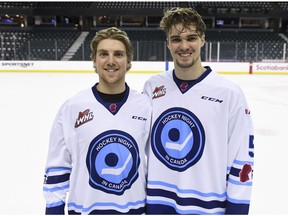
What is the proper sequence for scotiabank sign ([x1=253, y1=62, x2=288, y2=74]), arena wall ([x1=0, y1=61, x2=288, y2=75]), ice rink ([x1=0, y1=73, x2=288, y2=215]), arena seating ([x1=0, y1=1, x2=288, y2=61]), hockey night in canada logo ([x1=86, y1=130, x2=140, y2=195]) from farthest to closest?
arena seating ([x1=0, y1=1, x2=288, y2=61])
arena wall ([x1=0, y1=61, x2=288, y2=75])
scotiabank sign ([x1=253, y1=62, x2=288, y2=74])
ice rink ([x1=0, y1=73, x2=288, y2=215])
hockey night in canada logo ([x1=86, y1=130, x2=140, y2=195])

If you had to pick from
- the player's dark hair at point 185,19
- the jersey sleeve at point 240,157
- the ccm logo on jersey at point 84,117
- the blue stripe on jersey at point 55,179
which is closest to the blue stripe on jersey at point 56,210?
the blue stripe on jersey at point 55,179

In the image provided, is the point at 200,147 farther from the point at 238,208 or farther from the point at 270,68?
the point at 270,68

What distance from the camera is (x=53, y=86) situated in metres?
9.41

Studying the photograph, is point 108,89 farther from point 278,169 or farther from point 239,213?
point 278,169

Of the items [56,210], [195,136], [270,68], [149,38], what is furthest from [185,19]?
[149,38]

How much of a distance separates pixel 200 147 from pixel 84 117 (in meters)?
0.56

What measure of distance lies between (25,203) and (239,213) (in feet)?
6.04

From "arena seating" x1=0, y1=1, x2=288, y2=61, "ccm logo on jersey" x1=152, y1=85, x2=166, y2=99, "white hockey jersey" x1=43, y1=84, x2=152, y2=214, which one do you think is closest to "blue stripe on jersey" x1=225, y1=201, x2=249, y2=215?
"white hockey jersey" x1=43, y1=84, x2=152, y2=214

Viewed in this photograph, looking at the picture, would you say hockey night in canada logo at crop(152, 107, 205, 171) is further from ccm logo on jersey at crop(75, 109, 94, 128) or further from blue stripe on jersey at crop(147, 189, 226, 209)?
ccm logo on jersey at crop(75, 109, 94, 128)

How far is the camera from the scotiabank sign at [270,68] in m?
12.9

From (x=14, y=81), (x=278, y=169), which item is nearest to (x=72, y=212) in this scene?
(x=278, y=169)

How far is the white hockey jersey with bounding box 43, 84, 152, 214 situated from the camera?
157 cm

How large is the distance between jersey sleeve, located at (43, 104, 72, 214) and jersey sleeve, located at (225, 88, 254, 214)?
2.51ft

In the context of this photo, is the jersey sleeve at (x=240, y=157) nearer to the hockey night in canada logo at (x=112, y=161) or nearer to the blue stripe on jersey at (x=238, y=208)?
the blue stripe on jersey at (x=238, y=208)
